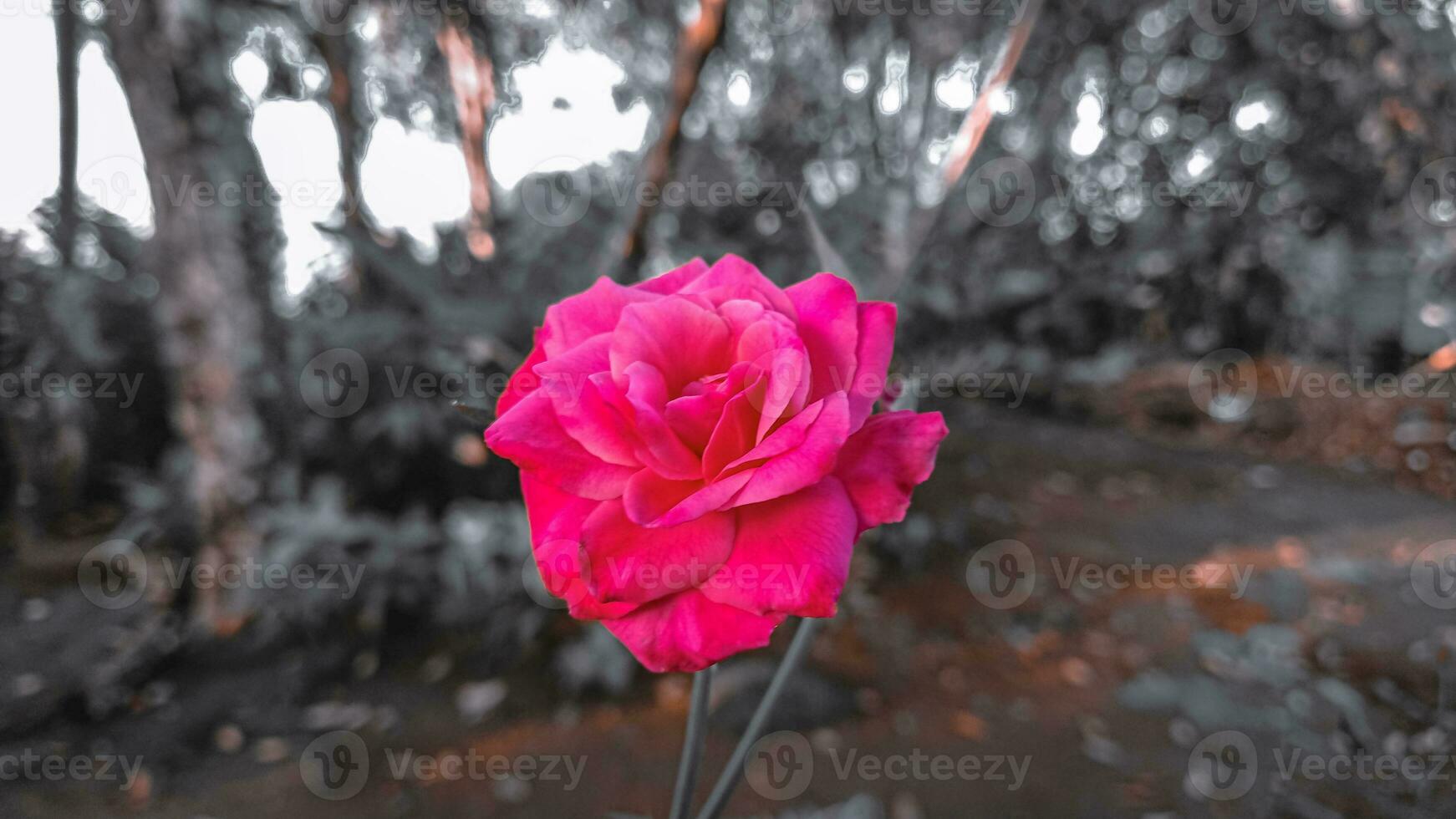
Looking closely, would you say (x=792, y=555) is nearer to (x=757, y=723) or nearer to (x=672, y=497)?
(x=672, y=497)

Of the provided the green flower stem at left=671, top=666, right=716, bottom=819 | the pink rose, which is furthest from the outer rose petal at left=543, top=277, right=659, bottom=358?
the green flower stem at left=671, top=666, right=716, bottom=819

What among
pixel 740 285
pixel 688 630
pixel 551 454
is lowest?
pixel 688 630

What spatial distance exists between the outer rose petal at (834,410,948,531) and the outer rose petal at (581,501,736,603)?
0.09 meters

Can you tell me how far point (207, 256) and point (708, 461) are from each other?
2188mm

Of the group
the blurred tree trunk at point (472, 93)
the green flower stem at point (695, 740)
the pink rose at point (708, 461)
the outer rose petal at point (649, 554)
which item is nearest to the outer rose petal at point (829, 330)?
the pink rose at point (708, 461)

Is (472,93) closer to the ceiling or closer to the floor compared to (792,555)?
closer to the ceiling

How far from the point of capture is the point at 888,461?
17.0 inches

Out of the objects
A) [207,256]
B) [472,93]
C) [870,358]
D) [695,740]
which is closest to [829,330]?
[870,358]

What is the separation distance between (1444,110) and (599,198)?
188 centimetres

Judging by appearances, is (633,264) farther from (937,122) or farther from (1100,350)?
(1100,350)

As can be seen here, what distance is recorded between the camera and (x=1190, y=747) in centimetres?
161

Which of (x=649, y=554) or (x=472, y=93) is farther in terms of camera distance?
(x=472, y=93)

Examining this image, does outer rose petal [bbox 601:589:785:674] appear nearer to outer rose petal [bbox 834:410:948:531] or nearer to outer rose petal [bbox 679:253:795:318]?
outer rose petal [bbox 834:410:948:531]

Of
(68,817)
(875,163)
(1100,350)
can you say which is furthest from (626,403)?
(1100,350)
